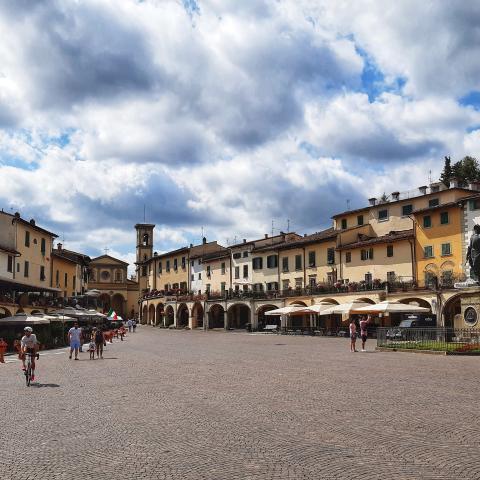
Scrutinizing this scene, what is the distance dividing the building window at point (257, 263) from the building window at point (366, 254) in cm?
1574

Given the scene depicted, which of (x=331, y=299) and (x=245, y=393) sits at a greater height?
(x=331, y=299)

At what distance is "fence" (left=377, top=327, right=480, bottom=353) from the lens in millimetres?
24422

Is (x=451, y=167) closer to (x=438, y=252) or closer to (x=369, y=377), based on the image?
(x=438, y=252)

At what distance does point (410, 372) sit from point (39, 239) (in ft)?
160

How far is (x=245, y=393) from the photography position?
13.2 meters

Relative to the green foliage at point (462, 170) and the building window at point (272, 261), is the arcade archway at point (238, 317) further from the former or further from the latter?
the green foliage at point (462, 170)

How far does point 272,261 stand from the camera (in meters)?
63.9

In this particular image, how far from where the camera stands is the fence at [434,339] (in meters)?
24.4

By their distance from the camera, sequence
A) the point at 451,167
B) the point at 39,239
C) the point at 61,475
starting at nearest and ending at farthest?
the point at 61,475, the point at 39,239, the point at 451,167

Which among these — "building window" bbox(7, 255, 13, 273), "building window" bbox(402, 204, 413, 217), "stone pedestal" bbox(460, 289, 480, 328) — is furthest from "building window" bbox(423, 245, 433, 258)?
"building window" bbox(7, 255, 13, 273)

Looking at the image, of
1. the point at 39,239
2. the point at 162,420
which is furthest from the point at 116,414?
the point at 39,239

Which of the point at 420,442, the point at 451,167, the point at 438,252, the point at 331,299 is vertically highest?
the point at 451,167

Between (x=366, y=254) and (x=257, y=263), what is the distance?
16910 millimetres

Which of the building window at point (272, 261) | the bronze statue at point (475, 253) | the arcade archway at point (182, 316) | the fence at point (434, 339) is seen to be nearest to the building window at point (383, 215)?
the building window at point (272, 261)
